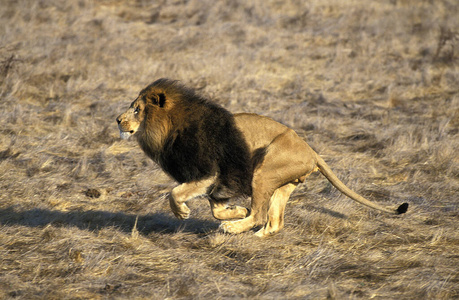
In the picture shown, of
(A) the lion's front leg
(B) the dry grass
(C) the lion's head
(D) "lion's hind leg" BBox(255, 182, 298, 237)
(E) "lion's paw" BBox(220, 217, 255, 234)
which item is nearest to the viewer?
(B) the dry grass

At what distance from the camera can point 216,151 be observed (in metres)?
4.39

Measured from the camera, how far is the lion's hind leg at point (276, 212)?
190 inches

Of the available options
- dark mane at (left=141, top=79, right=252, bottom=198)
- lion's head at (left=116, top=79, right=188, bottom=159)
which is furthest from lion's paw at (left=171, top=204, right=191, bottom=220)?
lion's head at (left=116, top=79, right=188, bottom=159)

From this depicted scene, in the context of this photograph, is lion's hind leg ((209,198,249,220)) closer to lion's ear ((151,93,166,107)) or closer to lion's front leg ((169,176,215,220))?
lion's front leg ((169,176,215,220))

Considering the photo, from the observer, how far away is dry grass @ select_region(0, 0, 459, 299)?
13.1ft

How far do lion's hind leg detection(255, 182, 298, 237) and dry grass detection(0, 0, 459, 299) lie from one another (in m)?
0.10

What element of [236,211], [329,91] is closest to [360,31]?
[329,91]

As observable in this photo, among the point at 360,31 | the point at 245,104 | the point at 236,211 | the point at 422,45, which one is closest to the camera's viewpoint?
the point at 236,211

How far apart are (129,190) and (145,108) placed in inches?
57.0

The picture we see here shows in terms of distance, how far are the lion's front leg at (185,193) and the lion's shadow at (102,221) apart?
0.46 meters

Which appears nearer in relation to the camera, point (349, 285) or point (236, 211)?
point (349, 285)

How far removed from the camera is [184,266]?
4.05 meters

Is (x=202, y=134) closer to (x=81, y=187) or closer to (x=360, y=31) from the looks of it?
(x=81, y=187)

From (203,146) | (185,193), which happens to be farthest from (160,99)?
(185,193)
